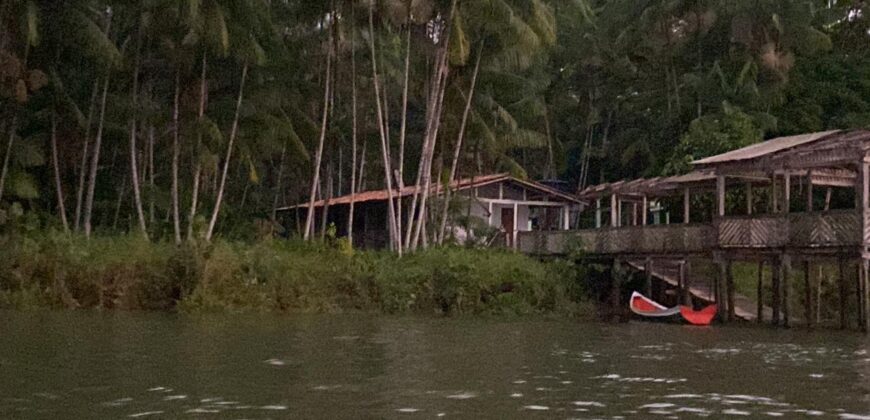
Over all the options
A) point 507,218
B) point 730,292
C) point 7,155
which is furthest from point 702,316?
point 7,155

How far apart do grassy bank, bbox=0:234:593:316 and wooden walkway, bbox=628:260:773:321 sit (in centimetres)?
210

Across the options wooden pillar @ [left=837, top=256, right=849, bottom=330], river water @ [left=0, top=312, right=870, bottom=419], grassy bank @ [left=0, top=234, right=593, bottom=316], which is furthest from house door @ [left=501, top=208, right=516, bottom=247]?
river water @ [left=0, top=312, right=870, bottom=419]

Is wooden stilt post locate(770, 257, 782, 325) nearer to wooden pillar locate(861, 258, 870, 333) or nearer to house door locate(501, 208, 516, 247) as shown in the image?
wooden pillar locate(861, 258, 870, 333)

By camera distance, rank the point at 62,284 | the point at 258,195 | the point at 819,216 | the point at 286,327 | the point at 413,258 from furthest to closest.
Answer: the point at 258,195
the point at 413,258
the point at 62,284
the point at 819,216
the point at 286,327

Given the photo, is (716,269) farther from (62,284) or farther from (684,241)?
(62,284)

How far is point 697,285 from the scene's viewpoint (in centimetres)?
3047

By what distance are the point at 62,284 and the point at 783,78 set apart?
80.6ft

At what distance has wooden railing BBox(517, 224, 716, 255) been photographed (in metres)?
26.5

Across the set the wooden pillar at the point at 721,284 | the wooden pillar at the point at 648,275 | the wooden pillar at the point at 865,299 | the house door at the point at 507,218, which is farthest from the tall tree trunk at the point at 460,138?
the wooden pillar at the point at 865,299

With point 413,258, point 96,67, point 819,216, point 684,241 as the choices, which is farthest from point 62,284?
point 819,216

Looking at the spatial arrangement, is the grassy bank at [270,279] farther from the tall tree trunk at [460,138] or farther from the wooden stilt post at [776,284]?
the wooden stilt post at [776,284]

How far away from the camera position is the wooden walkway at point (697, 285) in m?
27.3

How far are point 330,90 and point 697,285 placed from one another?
1152cm

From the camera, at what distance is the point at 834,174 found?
26.9m
